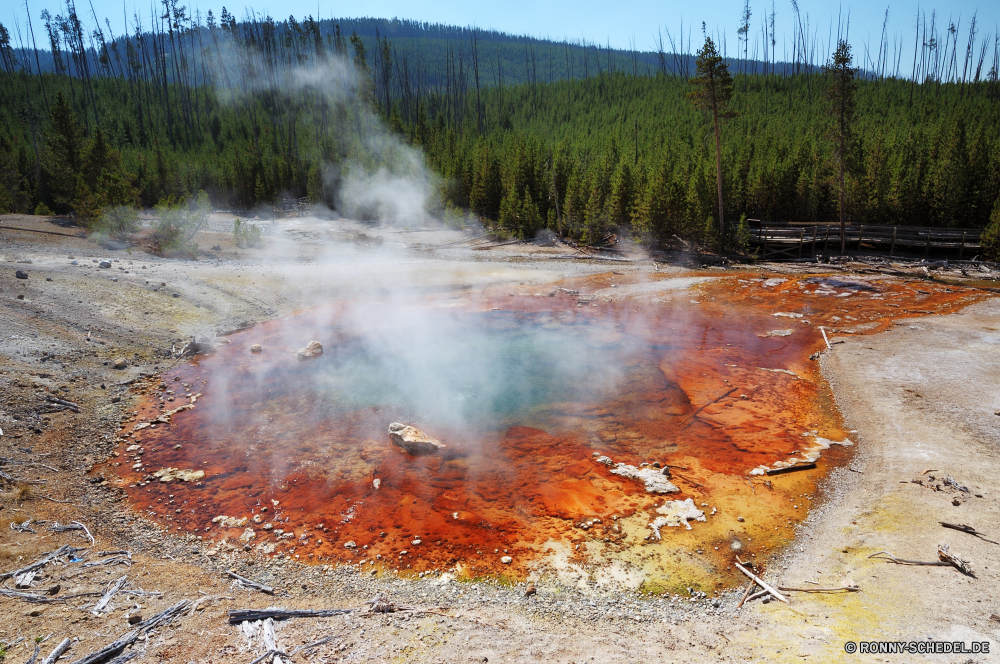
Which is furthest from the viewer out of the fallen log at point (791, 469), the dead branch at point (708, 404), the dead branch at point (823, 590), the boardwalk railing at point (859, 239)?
the boardwalk railing at point (859, 239)

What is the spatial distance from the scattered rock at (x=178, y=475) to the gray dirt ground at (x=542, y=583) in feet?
2.54

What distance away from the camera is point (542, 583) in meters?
6.64

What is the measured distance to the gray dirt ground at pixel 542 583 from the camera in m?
5.20

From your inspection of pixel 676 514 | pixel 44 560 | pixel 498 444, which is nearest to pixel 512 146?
pixel 498 444

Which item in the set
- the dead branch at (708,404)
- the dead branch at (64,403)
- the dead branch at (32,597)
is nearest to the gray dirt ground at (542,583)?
the dead branch at (32,597)

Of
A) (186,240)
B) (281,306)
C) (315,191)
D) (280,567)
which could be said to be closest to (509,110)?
(315,191)

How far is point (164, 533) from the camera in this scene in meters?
7.68

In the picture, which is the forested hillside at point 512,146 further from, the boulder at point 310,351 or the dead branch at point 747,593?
the dead branch at point 747,593

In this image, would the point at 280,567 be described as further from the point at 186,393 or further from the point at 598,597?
the point at 186,393

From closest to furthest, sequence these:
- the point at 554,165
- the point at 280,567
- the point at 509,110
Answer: the point at 280,567
the point at 554,165
the point at 509,110

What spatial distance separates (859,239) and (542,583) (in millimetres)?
33300

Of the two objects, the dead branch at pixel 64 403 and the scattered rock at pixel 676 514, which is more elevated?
the dead branch at pixel 64 403

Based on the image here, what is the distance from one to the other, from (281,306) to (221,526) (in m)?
13.9

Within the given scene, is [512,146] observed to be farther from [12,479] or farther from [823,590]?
[823,590]
